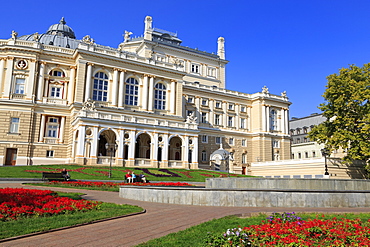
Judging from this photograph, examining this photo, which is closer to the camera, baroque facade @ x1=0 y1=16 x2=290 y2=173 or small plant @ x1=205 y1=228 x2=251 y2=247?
small plant @ x1=205 y1=228 x2=251 y2=247

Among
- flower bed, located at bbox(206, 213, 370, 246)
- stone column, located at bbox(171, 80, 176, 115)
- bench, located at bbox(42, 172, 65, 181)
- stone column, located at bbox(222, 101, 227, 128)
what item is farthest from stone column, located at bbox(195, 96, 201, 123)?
flower bed, located at bbox(206, 213, 370, 246)

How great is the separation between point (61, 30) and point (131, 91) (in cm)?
2662

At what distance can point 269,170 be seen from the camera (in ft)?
207

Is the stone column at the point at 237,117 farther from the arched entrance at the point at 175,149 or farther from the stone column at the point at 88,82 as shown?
the stone column at the point at 88,82

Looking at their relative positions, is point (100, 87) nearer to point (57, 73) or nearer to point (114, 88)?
point (114, 88)

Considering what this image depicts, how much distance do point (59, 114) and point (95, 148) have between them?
13.0m

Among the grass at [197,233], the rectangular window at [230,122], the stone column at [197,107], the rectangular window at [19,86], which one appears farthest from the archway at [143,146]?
the grass at [197,233]

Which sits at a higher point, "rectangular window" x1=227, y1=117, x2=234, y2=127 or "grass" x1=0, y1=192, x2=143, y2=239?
"rectangular window" x1=227, y1=117, x2=234, y2=127

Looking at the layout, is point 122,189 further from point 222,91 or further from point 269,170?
point 222,91

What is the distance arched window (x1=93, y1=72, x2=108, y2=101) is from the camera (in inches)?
2269

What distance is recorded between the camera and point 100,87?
58.2 m

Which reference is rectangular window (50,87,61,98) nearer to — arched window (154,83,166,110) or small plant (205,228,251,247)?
arched window (154,83,166,110)

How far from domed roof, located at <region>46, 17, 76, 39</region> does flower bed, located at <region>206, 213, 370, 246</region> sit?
240 feet

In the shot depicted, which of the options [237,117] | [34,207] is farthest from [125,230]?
[237,117]
